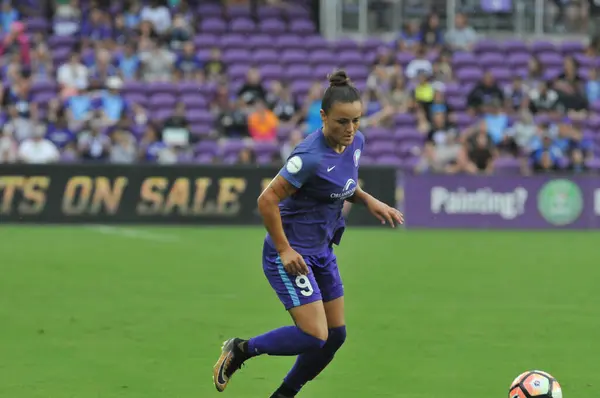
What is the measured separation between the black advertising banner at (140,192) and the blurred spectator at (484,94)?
4.10 m

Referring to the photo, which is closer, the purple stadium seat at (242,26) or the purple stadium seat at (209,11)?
the purple stadium seat at (242,26)

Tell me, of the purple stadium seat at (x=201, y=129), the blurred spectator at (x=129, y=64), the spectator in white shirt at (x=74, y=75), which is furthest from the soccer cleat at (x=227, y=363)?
the blurred spectator at (x=129, y=64)

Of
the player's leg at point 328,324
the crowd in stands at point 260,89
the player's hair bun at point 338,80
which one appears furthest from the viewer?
the crowd in stands at point 260,89

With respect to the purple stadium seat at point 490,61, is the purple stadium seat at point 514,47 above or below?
above

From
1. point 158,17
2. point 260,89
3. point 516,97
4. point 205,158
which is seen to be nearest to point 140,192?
point 205,158

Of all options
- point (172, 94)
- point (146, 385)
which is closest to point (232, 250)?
point (172, 94)

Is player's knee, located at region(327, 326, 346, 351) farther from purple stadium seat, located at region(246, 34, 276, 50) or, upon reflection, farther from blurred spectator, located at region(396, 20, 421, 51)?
purple stadium seat, located at region(246, 34, 276, 50)

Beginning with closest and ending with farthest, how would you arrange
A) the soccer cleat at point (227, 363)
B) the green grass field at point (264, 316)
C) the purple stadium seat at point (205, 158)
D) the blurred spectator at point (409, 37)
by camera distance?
the soccer cleat at point (227, 363) → the green grass field at point (264, 316) → the purple stadium seat at point (205, 158) → the blurred spectator at point (409, 37)

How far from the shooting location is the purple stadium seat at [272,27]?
26828 millimetres

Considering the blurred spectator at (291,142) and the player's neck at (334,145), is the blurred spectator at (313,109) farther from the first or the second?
the player's neck at (334,145)

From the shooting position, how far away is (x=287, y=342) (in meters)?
6.64

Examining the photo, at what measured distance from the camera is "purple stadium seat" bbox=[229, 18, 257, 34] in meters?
26.6

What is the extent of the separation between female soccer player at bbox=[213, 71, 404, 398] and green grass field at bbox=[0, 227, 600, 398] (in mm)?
710

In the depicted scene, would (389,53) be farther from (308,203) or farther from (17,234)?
(308,203)
